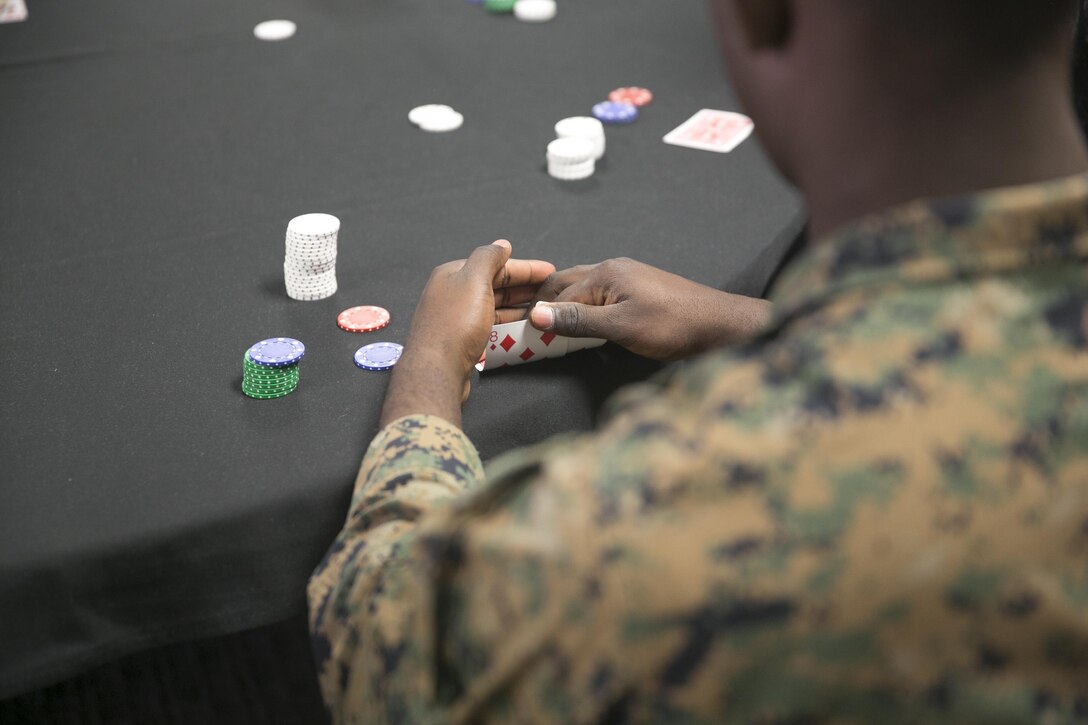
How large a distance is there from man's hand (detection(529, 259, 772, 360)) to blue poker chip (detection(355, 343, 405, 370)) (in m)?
0.18

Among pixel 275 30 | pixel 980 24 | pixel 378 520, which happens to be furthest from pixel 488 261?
pixel 275 30

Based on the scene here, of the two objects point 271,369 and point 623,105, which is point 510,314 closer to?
point 271,369

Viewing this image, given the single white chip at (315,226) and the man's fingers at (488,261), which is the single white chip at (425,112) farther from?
the man's fingers at (488,261)

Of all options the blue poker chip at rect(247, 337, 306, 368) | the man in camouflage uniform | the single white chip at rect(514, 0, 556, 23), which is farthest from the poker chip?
the single white chip at rect(514, 0, 556, 23)

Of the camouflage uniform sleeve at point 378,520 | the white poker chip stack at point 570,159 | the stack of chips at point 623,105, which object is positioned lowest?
the stack of chips at point 623,105

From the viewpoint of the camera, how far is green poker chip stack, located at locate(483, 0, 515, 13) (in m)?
2.80

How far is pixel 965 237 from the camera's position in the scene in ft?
2.20

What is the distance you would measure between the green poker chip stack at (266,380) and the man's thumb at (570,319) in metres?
0.30

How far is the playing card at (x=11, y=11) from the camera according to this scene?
2.79 metres

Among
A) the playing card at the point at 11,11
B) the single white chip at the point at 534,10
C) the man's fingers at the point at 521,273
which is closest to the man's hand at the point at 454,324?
the man's fingers at the point at 521,273

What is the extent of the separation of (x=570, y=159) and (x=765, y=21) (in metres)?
1.19

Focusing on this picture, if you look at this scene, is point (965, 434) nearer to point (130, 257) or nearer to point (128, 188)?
point (130, 257)

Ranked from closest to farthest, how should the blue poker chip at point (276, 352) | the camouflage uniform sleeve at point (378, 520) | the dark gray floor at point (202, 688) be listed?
the camouflage uniform sleeve at point (378, 520) → the blue poker chip at point (276, 352) → the dark gray floor at point (202, 688)

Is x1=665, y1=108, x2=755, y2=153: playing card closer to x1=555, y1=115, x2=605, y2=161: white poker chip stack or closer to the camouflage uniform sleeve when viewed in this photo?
x1=555, y1=115, x2=605, y2=161: white poker chip stack
